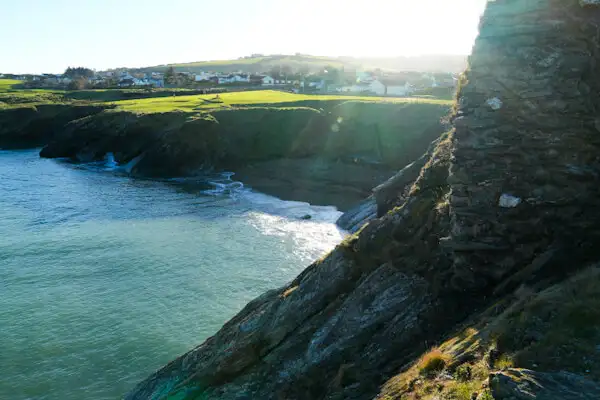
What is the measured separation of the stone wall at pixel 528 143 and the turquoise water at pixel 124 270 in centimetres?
2010

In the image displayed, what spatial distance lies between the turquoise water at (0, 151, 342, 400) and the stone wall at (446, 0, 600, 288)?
20.1 m

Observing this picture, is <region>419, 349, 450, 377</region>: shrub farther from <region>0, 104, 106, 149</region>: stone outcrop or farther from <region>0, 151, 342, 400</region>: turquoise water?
<region>0, 104, 106, 149</region>: stone outcrop

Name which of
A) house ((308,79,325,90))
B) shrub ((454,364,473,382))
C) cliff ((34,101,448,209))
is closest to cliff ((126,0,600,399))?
shrub ((454,364,473,382))

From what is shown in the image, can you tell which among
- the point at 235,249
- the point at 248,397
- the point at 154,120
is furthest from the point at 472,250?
the point at 154,120

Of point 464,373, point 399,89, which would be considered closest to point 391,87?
point 399,89

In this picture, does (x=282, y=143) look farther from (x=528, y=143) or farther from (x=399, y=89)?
(x=528, y=143)

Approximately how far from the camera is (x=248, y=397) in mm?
16016

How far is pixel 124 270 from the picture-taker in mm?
39344

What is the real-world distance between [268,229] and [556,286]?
38617 mm

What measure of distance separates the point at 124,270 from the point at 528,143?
111 ft

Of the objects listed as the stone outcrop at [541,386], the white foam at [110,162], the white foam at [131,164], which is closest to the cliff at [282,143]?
the white foam at [131,164]

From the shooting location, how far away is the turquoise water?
1069 inches

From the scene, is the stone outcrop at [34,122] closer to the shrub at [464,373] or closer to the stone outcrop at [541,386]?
the shrub at [464,373]

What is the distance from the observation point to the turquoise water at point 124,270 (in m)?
27.1
